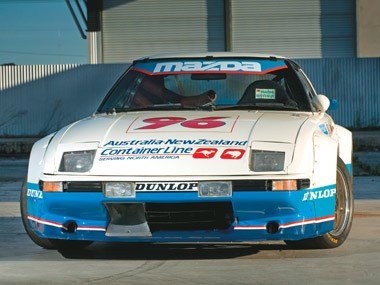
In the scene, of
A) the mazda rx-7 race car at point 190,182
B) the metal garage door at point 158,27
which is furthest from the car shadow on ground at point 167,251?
the metal garage door at point 158,27

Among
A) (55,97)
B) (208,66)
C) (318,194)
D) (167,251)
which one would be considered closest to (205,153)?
(318,194)

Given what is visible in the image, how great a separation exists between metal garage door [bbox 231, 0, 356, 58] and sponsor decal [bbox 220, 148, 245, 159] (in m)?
33.3

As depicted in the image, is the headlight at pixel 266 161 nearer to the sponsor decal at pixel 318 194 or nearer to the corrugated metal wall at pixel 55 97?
the sponsor decal at pixel 318 194

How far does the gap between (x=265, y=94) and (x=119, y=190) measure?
1.76 metres

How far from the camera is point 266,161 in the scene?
22.1 feet

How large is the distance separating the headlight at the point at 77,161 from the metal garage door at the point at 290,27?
109 ft

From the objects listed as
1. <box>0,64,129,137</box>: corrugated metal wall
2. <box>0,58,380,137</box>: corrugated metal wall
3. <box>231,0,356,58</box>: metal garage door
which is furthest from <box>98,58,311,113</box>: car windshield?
<box>231,0,356,58</box>: metal garage door

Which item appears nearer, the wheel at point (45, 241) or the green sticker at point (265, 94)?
the wheel at point (45, 241)

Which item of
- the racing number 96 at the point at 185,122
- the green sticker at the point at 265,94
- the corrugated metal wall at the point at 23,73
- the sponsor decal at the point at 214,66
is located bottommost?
the corrugated metal wall at the point at 23,73

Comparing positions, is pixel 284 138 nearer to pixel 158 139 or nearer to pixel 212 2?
pixel 158 139

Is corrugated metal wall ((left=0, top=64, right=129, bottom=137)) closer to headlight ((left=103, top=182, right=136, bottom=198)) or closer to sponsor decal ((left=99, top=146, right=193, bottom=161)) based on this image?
sponsor decal ((left=99, top=146, right=193, bottom=161))

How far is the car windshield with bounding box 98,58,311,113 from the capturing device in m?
7.98

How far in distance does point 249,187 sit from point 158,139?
2.47 ft

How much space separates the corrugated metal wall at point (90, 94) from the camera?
31.6 meters
